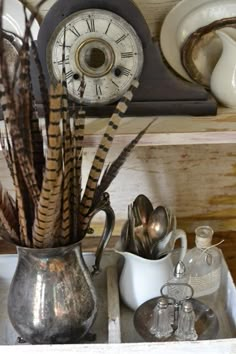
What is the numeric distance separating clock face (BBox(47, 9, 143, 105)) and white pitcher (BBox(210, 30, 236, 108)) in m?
0.14

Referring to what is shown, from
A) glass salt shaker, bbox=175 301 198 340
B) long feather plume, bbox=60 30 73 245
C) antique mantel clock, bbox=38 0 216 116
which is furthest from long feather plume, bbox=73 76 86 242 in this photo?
glass salt shaker, bbox=175 301 198 340

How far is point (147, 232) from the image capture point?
3.16 feet

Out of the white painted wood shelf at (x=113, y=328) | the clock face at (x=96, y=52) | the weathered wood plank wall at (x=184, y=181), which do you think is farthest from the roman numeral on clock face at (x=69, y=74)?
the white painted wood shelf at (x=113, y=328)

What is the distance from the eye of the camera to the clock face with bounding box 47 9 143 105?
2.92 feet

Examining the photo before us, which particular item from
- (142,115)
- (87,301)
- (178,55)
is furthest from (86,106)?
(87,301)

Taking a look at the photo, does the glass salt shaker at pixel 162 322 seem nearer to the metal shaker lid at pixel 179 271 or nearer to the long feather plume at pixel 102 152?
the metal shaker lid at pixel 179 271

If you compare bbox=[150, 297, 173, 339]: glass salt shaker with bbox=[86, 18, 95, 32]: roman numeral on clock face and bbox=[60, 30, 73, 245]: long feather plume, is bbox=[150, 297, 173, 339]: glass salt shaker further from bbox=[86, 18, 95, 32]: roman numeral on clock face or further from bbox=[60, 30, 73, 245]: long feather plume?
bbox=[86, 18, 95, 32]: roman numeral on clock face

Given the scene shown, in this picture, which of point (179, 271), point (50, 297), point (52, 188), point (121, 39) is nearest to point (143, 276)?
point (179, 271)

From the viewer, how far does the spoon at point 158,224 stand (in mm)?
952

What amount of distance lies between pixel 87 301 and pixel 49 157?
266 millimetres

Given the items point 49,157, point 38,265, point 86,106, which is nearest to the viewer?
point 49,157

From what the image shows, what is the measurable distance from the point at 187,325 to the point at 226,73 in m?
0.42

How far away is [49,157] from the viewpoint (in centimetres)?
71

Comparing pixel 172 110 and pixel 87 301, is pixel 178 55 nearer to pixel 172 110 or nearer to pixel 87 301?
pixel 172 110
